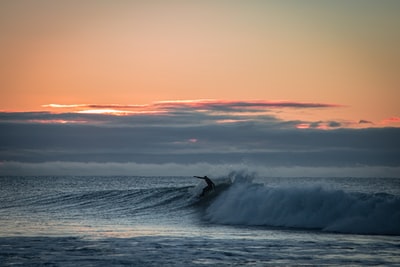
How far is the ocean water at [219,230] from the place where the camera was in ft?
61.0

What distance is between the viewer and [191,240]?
74.4ft

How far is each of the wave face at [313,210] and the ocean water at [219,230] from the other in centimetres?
5

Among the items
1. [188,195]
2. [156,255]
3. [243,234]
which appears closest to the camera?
[156,255]

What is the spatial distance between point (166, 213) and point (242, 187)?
464 cm

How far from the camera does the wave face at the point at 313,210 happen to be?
2639 cm

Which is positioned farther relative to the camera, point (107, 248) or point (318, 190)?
point (318, 190)

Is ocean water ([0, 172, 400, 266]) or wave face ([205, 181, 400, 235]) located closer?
ocean water ([0, 172, 400, 266])

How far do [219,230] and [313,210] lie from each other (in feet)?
17.3

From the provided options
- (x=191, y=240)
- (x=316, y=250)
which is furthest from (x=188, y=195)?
(x=316, y=250)

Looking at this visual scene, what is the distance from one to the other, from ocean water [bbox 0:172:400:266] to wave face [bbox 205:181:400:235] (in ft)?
0.16

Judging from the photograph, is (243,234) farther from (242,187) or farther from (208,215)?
(242,187)

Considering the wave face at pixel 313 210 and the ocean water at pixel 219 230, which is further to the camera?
the wave face at pixel 313 210

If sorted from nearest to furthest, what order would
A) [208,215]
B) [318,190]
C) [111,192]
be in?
[318,190], [208,215], [111,192]

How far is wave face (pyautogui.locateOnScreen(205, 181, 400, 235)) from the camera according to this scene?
2639cm
